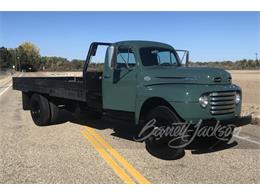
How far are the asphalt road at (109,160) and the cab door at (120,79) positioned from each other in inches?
34.6

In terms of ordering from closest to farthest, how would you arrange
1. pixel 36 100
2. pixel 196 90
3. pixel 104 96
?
pixel 196 90
pixel 104 96
pixel 36 100

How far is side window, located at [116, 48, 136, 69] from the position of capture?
7914 millimetres

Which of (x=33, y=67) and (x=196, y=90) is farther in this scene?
(x=33, y=67)

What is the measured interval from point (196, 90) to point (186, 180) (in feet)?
5.61

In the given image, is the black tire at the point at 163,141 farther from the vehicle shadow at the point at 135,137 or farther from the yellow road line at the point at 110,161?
the yellow road line at the point at 110,161

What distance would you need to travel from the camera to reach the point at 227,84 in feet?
23.4

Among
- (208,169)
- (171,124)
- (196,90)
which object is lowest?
(208,169)

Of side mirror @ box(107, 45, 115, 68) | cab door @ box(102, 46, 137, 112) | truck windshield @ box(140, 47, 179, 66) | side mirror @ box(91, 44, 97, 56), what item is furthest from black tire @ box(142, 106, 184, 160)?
side mirror @ box(91, 44, 97, 56)

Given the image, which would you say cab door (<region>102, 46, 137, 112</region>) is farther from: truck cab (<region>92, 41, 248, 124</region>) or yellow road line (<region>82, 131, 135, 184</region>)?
yellow road line (<region>82, 131, 135, 184</region>)

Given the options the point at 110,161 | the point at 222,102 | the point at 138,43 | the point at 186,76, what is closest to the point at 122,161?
the point at 110,161

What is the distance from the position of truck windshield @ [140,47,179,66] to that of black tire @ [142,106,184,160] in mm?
1279

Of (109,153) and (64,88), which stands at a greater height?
(64,88)
